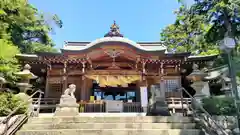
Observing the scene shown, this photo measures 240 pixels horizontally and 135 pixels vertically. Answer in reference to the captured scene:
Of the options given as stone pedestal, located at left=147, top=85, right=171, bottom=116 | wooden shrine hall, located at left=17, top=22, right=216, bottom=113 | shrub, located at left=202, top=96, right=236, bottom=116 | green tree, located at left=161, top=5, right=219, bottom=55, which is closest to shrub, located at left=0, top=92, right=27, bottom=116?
stone pedestal, located at left=147, top=85, right=171, bottom=116

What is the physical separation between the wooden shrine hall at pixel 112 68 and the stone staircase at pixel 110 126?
209 inches

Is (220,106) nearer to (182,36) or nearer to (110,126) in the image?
(110,126)

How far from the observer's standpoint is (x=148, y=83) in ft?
38.4

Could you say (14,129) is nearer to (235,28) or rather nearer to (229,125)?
(229,125)

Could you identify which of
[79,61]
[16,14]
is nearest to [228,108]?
[79,61]

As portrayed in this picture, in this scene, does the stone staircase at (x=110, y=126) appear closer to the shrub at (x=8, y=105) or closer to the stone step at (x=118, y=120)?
the stone step at (x=118, y=120)

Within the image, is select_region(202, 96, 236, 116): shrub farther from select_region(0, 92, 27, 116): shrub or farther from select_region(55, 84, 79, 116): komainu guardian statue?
select_region(0, 92, 27, 116): shrub

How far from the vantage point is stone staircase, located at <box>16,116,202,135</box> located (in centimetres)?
482

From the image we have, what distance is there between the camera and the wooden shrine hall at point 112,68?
1049 cm

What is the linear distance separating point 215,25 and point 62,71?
9.31 m

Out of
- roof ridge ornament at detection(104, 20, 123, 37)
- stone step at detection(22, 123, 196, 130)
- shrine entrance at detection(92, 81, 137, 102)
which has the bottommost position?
stone step at detection(22, 123, 196, 130)

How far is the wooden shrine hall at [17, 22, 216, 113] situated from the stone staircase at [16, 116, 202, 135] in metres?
5.31

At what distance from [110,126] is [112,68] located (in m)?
6.40

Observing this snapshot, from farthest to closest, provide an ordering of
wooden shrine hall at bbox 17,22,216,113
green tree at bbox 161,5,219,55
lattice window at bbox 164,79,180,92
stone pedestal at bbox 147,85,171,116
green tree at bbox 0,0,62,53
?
green tree at bbox 161,5,219,55
green tree at bbox 0,0,62,53
lattice window at bbox 164,79,180,92
wooden shrine hall at bbox 17,22,216,113
stone pedestal at bbox 147,85,171,116
